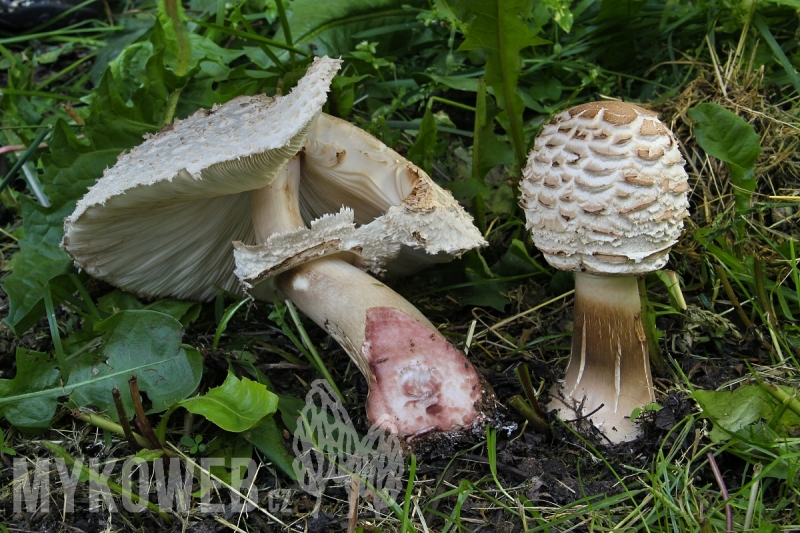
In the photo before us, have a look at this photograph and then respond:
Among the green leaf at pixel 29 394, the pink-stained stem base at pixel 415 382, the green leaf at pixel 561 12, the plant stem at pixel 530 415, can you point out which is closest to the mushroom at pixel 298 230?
the pink-stained stem base at pixel 415 382

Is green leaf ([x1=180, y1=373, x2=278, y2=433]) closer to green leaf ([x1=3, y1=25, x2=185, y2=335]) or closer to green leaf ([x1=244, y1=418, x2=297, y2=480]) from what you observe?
green leaf ([x1=244, y1=418, x2=297, y2=480])

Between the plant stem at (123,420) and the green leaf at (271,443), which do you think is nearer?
the plant stem at (123,420)

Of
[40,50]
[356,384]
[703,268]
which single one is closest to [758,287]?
[703,268]

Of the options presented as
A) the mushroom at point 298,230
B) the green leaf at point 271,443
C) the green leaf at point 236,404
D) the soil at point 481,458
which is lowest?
the soil at point 481,458

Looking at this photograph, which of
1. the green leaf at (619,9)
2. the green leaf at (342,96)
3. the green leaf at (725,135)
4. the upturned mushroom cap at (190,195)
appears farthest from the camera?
the green leaf at (619,9)

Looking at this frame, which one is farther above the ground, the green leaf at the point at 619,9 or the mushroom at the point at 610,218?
the green leaf at the point at 619,9

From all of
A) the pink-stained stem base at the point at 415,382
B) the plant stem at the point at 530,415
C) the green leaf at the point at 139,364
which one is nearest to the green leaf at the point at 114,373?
the green leaf at the point at 139,364

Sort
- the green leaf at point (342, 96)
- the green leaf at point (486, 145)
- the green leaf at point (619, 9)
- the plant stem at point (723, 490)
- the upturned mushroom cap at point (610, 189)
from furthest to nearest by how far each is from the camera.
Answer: the green leaf at point (619, 9) → the green leaf at point (342, 96) → the green leaf at point (486, 145) → the upturned mushroom cap at point (610, 189) → the plant stem at point (723, 490)

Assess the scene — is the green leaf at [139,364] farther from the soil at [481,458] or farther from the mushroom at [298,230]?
the mushroom at [298,230]

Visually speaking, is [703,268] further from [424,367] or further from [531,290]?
[424,367]
